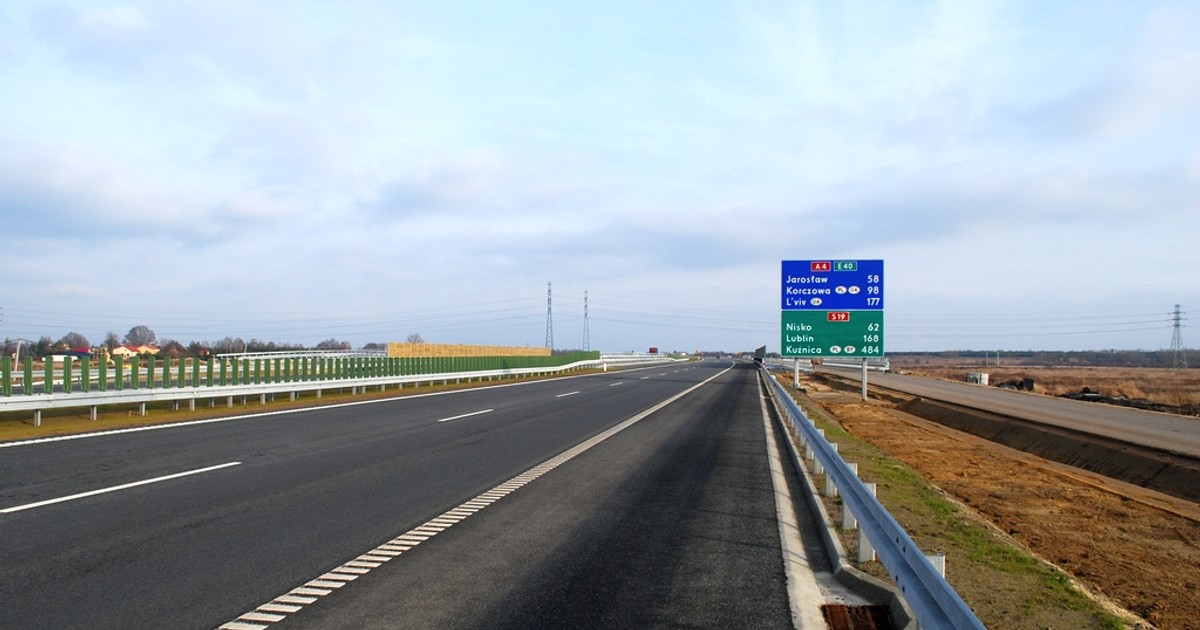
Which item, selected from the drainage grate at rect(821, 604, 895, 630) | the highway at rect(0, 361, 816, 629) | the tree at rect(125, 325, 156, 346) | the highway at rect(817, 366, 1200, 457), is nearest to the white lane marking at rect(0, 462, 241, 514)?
the highway at rect(0, 361, 816, 629)

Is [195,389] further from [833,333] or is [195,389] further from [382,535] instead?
[833,333]

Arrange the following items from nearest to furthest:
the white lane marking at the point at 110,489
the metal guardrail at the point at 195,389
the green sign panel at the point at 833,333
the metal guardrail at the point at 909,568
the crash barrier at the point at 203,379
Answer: the metal guardrail at the point at 909,568
the white lane marking at the point at 110,489
the metal guardrail at the point at 195,389
the crash barrier at the point at 203,379
the green sign panel at the point at 833,333

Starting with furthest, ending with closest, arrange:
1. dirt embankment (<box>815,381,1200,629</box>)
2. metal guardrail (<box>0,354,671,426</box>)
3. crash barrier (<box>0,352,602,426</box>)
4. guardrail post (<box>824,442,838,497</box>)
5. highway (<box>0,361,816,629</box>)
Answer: crash barrier (<box>0,352,602,426</box>) < metal guardrail (<box>0,354,671,426</box>) < guardrail post (<box>824,442,838,497</box>) < dirt embankment (<box>815,381,1200,629</box>) < highway (<box>0,361,816,629</box>)

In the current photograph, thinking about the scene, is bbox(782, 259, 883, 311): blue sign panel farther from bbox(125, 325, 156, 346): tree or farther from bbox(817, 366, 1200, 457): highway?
bbox(125, 325, 156, 346): tree

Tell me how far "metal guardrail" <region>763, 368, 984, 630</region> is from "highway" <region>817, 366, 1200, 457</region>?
1578 cm

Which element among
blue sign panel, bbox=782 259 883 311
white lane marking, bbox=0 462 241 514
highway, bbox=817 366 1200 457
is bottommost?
highway, bbox=817 366 1200 457

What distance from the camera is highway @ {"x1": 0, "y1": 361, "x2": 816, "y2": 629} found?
16.8 feet

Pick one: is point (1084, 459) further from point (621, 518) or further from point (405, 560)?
point (405, 560)

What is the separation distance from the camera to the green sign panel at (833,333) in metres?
30.8

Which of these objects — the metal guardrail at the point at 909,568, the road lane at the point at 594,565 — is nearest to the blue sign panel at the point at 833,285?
the road lane at the point at 594,565

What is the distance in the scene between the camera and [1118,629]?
5031 mm

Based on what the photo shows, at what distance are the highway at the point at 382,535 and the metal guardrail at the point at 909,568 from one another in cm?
82

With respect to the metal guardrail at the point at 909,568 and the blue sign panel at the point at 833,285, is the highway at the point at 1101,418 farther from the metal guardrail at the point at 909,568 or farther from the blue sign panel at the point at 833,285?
the metal guardrail at the point at 909,568

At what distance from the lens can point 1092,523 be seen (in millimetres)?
10383
